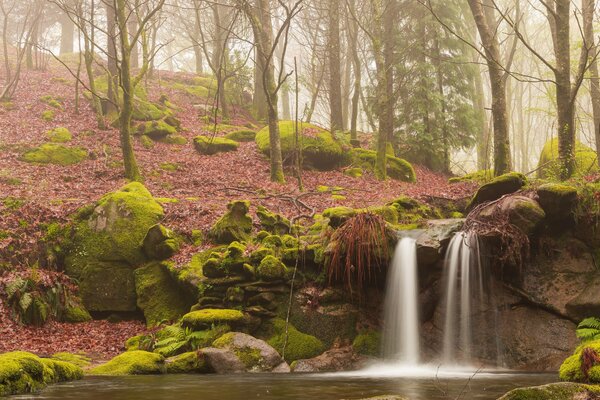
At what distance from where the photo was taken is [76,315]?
10242mm

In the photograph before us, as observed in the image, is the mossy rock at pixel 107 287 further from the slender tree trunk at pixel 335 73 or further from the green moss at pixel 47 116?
the slender tree trunk at pixel 335 73

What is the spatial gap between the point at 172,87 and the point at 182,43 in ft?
68.8

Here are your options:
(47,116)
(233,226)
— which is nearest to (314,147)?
(233,226)

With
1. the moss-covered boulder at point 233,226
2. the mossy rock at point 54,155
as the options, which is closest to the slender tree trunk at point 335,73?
the mossy rock at point 54,155

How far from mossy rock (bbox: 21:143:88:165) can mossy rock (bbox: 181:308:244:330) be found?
913cm

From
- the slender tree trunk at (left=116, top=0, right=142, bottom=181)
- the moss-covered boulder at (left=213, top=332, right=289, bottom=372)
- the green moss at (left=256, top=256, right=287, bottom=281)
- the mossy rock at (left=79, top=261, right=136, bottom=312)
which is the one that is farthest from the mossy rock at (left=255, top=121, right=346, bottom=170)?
the moss-covered boulder at (left=213, top=332, right=289, bottom=372)

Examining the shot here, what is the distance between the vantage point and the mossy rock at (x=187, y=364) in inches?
305

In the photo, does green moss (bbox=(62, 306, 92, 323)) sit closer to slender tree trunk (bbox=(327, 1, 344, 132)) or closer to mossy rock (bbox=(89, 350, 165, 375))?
mossy rock (bbox=(89, 350, 165, 375))

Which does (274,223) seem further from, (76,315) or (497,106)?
(497,106)

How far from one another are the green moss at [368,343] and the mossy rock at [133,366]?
132 inches

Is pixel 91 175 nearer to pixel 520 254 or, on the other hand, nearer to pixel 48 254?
pixel 48 254

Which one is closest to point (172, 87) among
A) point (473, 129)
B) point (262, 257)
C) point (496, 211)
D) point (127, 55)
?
point (127, 55)

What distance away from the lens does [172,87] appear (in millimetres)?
27125

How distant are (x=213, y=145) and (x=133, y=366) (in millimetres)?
11842
